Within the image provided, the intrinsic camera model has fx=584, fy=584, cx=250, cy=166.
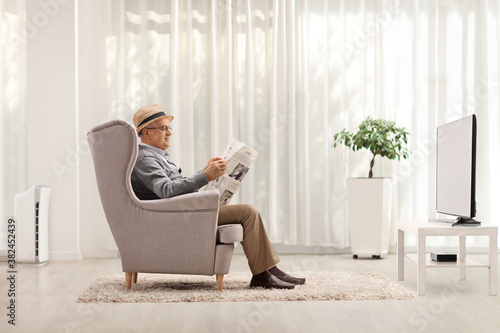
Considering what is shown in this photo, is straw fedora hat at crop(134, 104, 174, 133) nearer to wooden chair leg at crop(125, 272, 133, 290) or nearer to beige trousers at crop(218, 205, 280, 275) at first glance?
beige trousers at crop(218, 205, 280, 275)

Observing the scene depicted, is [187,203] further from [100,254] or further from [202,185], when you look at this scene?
[100,254]

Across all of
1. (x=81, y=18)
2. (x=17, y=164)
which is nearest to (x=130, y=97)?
(x=81, y=18)

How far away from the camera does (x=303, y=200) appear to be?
5.14 m

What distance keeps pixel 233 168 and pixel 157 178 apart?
0.43 m

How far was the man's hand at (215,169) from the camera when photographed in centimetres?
320

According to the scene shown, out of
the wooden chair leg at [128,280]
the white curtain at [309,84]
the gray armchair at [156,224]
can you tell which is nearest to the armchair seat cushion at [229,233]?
the gray armchair at [156,224]

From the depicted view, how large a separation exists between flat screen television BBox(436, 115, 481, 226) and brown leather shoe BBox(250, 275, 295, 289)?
100cm

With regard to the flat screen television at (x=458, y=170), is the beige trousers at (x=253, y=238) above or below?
below

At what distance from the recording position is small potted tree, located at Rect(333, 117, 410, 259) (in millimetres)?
4797

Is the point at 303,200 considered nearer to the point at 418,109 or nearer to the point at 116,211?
the point at 418,109

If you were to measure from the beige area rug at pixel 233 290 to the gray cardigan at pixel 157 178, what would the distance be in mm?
543

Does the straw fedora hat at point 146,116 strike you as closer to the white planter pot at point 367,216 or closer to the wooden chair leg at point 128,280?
the wooden chair leg at point 128,280

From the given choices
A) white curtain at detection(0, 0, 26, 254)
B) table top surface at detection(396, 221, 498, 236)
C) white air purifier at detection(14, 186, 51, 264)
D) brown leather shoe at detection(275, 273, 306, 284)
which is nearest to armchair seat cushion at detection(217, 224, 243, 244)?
brown leather shoe at detection(275, 273, 306, 284)

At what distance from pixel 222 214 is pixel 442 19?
3116 millimetres
